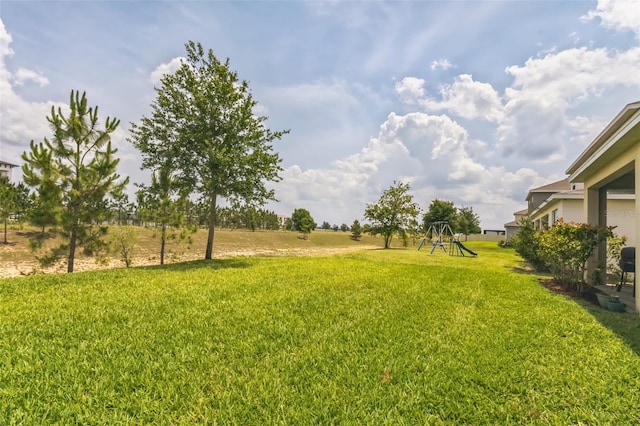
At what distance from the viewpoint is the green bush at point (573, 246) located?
287 inches

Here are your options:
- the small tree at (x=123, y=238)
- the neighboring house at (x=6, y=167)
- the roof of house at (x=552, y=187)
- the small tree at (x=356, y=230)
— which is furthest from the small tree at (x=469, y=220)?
the neighboring house at (x=6, y=167)

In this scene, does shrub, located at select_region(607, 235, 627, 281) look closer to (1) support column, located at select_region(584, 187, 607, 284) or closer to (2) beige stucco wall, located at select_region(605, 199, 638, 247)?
(1) support column, located at select_region(584, 187, 607, 284)

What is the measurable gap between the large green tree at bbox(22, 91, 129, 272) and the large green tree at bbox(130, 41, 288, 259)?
2.32 metres

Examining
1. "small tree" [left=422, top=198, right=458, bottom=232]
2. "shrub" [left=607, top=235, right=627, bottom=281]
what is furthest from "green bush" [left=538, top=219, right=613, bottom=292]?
"small tree" [left=422, top=198, right=458, bottom=232]

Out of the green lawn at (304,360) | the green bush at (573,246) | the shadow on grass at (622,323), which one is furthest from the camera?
the green bush at (573,246)

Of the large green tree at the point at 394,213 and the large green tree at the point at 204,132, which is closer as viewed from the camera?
the large green tree at the point at 204,132

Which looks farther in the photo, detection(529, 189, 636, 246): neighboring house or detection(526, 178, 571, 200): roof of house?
detection(526, 178, 571, 200): roof of house

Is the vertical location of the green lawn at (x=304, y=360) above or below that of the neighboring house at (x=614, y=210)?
below

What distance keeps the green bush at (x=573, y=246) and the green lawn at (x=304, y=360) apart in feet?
6.99

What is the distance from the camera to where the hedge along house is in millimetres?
5836

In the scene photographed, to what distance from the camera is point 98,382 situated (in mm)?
2648

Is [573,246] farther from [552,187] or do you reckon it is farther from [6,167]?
[6,167]

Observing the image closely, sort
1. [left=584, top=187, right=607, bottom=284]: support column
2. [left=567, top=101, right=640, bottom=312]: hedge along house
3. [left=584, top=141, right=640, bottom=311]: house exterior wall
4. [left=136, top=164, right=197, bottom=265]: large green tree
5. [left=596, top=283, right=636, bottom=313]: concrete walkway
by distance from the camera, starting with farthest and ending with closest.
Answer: [left=136, top=164, right=197, bottom=265]: large green tree
[left=584, top=187, right=607, bottom=284]: support column
[left=596, top=283, right=636, bottom=313]: concrete walkway
[left=584, top=141, right=640, bottom=311]: house exterior wall
[left=567, top=101, right=640, bottom=312]: hedge along house

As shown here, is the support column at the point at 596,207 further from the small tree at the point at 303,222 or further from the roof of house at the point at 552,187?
the small tree at the point at 303,222
